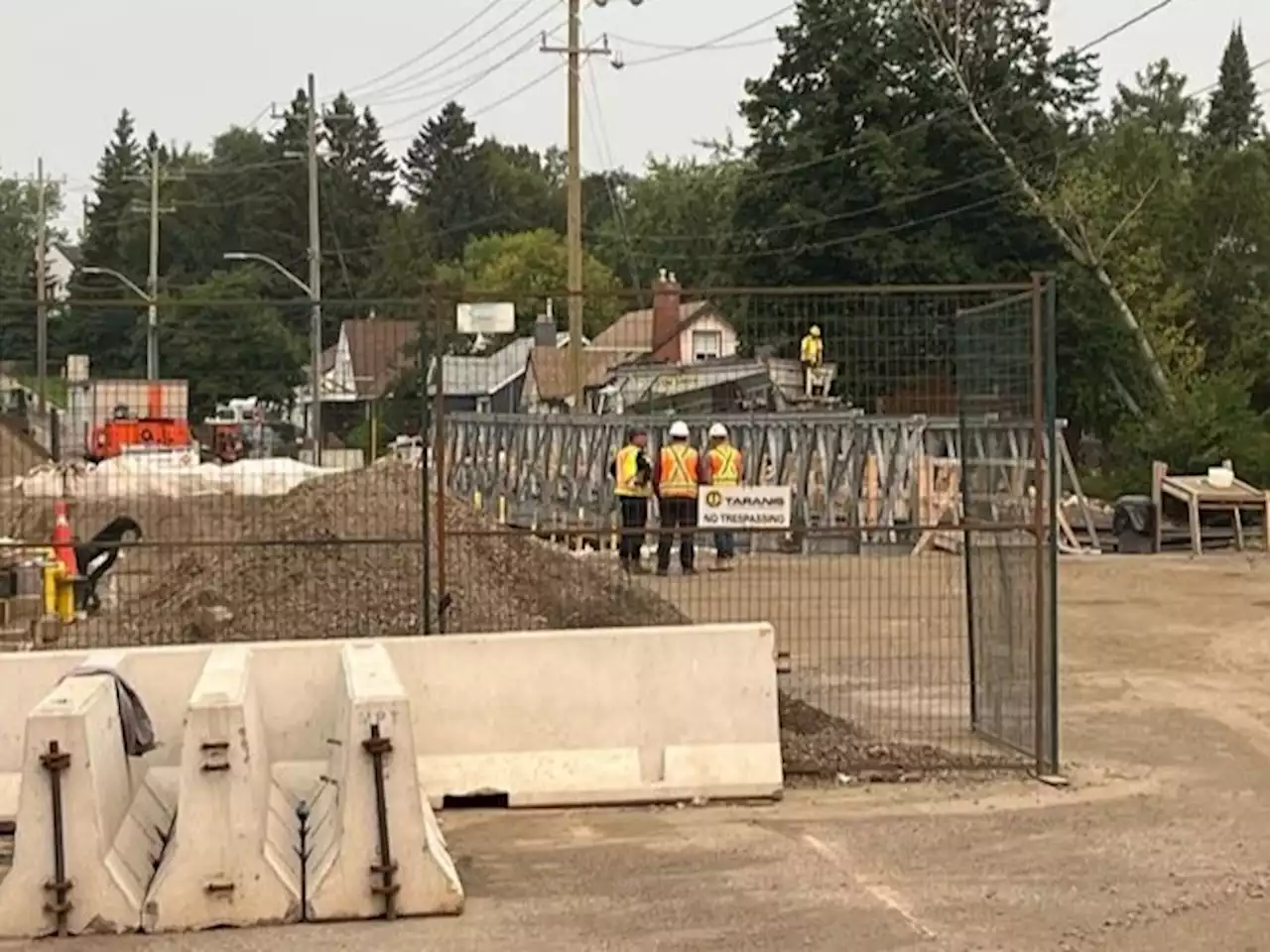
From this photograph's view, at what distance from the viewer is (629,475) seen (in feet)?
73.5

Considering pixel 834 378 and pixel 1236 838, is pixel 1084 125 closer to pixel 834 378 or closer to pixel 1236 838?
pixel 834 378

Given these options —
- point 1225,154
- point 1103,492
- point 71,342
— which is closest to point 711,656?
point 71,342

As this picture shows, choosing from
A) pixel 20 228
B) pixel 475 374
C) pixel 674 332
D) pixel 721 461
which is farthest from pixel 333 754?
pixel 20 228

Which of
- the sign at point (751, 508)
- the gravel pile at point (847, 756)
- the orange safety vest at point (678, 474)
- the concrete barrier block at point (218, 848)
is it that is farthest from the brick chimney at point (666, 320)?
the concrete barrier block at point (218, 848)

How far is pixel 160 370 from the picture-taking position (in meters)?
11.9

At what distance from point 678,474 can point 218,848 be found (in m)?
14.8

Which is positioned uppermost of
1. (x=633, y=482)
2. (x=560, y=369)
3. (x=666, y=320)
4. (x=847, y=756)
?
(x=666, y=320)

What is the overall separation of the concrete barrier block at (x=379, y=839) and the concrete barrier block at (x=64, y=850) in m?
0.79

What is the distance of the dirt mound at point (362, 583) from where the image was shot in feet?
46.5

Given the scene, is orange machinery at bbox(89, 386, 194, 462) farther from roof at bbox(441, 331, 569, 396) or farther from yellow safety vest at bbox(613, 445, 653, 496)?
yellow safety vest at bbox(613, 445, 653, 496)

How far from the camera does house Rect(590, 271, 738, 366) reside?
14655 millimetres

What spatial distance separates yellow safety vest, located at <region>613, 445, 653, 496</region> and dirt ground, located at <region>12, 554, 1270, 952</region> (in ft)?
34.0

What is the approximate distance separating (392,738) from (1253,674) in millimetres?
9601

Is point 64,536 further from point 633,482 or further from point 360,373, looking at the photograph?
point 633,482
